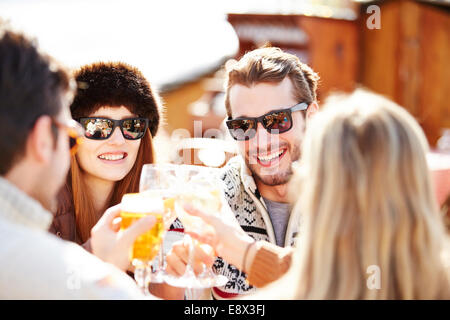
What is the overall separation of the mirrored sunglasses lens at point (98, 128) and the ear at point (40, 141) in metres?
1.24

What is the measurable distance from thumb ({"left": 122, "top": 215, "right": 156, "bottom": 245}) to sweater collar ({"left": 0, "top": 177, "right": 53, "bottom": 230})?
0.33m

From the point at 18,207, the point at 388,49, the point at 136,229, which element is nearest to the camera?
the point at 18,207

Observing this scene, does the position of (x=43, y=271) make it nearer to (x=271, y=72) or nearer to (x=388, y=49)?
(x=271, y=72)

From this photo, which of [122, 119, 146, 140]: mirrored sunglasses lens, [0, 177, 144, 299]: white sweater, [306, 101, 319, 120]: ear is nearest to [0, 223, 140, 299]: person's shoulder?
[0, 177, 144, 299]: white sweater

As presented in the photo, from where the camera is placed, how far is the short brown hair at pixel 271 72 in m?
2.96

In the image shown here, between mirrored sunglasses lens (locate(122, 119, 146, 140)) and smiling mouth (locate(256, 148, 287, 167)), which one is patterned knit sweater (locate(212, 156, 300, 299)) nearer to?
smiling mouth (locate(256, 148, 287, 167))

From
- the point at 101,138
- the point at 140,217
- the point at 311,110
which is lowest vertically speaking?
the point at 140,217

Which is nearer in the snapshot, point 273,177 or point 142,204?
point 142,204

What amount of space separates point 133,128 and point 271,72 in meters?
0.89

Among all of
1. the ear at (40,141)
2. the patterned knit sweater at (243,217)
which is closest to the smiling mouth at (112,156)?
the patterned knit sweater at (243,217)

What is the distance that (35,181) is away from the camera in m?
1.54

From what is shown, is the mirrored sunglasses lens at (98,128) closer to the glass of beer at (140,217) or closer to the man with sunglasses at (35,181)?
the glass of beer at (140,217)

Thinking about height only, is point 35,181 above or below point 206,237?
above

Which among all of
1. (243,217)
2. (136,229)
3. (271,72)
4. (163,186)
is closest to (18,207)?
(136,229)
